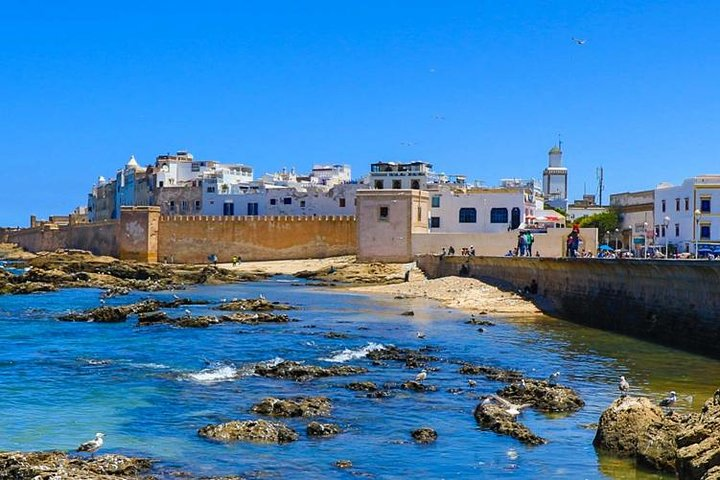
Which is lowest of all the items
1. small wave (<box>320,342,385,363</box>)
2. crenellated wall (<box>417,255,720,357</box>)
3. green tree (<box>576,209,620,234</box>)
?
small wave (<box>320,342,385,363</box>)

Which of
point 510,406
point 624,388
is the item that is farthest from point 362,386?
point 624,388

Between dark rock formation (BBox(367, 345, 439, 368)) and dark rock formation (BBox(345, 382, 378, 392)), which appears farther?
dark rock formation (BBox(367, 345, 439, 368))

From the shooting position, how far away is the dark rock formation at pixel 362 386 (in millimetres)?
15453

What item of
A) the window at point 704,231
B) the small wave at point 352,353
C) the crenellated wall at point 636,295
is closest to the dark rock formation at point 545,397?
the small wave at point 352,353

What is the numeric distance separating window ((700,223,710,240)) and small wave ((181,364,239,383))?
39.4 m

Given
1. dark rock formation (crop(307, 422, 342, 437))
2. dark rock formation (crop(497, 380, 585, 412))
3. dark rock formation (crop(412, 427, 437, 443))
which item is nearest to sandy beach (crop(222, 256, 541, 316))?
dark rock formation (crop(497, 380, 585, 412))

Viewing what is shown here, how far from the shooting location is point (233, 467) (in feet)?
33.6

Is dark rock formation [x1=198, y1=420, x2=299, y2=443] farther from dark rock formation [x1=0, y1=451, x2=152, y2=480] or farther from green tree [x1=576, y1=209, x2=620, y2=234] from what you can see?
green tree [x1=576, y1=209, x2=620, y2=234]

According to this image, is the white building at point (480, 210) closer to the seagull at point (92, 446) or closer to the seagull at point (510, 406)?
the seagull at point (510, 406)

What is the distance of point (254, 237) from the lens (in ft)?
226

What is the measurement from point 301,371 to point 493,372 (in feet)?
12.7

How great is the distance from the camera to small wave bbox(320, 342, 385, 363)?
64.8 feet

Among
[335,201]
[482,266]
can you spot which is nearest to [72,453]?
[482,266]

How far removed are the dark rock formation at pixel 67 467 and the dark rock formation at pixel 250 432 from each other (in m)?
1.51
